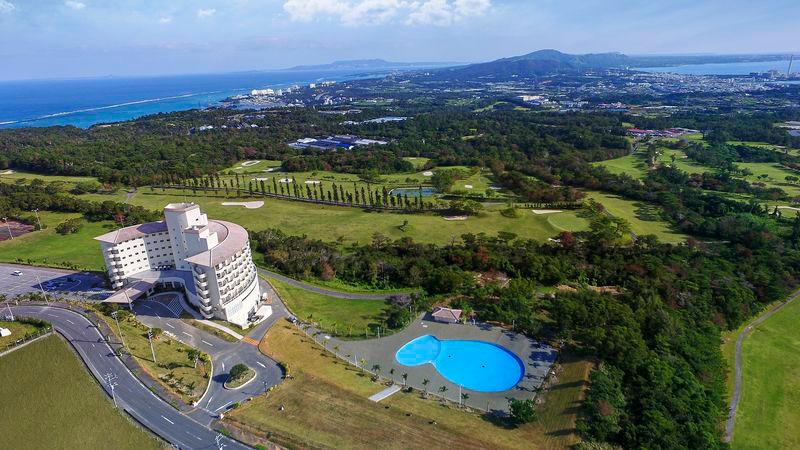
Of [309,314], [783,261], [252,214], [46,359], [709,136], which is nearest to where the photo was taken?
[46,359]

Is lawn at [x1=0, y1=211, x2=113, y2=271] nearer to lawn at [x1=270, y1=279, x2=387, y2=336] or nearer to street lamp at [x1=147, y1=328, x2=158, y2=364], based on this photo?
street lamp at [x1=147, y1=328, x2=158, y2=364]

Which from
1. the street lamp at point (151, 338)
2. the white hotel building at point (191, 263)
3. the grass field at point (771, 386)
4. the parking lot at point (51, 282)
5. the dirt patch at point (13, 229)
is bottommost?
the grass field at point (771, 386)

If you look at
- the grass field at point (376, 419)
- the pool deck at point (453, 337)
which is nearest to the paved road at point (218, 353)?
the grass field at point (376, 419)

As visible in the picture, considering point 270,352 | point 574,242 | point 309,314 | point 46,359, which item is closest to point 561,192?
point 574,242

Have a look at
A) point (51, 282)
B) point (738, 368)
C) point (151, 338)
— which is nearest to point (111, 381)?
point (151, 338)

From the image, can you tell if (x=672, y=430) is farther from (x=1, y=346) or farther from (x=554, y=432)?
(x=1, y=346)

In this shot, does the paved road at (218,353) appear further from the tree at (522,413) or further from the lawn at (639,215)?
the lawn at (639,215)
